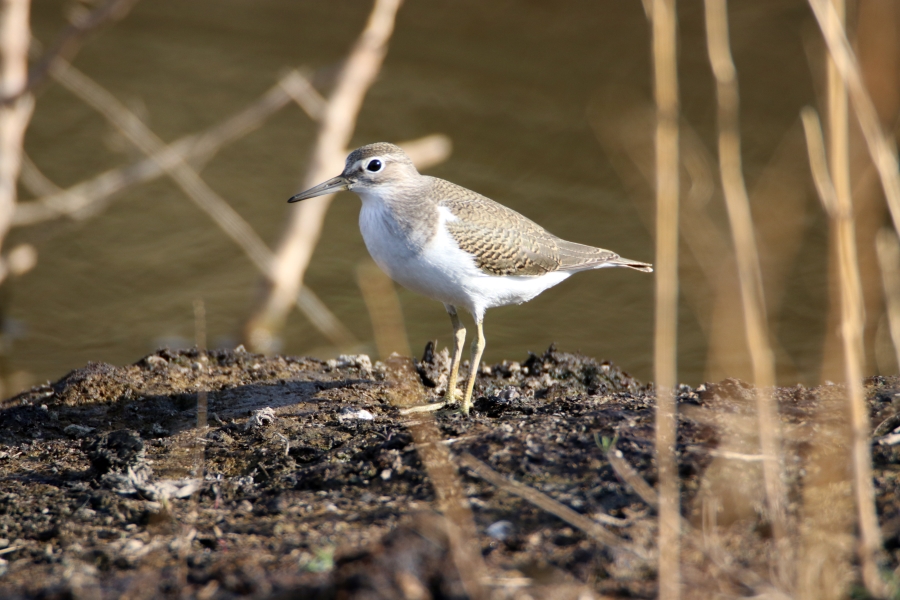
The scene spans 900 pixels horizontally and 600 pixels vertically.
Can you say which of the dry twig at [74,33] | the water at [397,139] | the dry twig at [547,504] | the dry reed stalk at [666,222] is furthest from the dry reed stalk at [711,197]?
the dry reed stalk at [666,222]

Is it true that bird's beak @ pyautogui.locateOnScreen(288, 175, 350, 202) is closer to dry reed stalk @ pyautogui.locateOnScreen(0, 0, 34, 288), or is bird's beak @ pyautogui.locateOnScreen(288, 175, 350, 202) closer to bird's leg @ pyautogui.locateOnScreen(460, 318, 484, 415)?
bird's leg @ pyautogui.locateOnScreen(460, 318, 484, 415)

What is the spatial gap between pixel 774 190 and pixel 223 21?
30.5 feet

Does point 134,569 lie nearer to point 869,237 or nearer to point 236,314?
point 236,314

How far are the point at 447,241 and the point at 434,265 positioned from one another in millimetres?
194

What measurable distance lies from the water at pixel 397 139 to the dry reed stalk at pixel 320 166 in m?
0.41

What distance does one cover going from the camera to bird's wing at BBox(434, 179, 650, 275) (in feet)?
18.2

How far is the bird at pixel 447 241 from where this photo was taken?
5383 mm

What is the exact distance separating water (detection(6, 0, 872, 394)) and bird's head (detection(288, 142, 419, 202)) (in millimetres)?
1899

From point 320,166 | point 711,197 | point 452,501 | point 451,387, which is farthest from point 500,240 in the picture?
point 711,197

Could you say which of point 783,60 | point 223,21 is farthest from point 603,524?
point 223,21

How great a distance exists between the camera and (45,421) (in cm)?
532

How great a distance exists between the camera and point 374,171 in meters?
5.77

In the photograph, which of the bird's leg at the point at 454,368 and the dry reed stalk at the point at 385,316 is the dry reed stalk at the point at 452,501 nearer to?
the bird's leg at the point at 454,368

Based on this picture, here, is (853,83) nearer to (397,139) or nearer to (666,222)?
(666,222)
